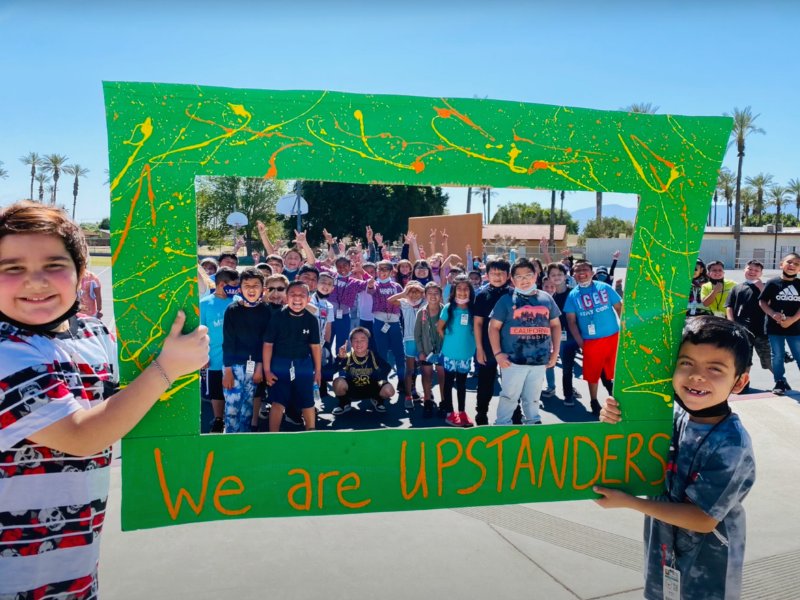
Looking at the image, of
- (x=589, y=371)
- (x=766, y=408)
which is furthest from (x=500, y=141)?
(x=766, y=408)

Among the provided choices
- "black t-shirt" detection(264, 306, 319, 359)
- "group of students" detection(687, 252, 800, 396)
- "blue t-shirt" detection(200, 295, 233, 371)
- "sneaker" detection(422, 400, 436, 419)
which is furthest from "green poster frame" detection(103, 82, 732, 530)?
"group of students" detection(687, 252, 800, 396)

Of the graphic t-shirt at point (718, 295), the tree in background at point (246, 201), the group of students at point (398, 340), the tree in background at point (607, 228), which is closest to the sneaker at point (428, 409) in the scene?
the group of students at point (398, 340)

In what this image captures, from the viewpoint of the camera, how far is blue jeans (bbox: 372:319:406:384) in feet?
20.1

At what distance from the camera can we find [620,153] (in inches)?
75.3

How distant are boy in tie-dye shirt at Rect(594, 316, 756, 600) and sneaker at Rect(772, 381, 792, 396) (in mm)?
5836

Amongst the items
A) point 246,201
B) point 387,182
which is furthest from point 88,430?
point 246,201

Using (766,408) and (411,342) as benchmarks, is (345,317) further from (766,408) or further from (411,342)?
(766,408)

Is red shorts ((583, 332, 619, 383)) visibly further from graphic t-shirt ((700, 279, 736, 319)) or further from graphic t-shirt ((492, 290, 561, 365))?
graphic t-shirt ((700, 279, 736, 319))

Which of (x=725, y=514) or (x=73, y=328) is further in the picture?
(x=725, y=514)

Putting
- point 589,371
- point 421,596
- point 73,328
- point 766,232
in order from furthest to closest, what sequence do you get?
point 766,232 < point 589,371 < point 421,596 < point 73,328

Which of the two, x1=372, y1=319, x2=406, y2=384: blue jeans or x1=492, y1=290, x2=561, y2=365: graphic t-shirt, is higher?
x1=492, y1=290, x2=561, y2=365: graphic t-shirt

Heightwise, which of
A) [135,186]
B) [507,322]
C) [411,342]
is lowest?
[411,342]

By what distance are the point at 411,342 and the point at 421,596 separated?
10.9 feet

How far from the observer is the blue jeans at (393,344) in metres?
6.12
